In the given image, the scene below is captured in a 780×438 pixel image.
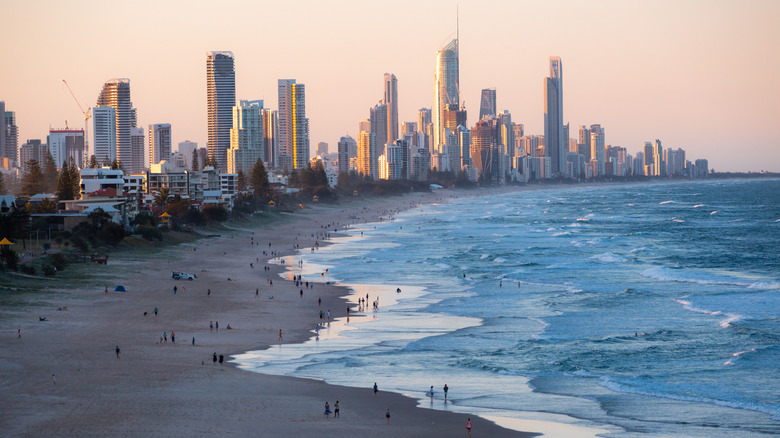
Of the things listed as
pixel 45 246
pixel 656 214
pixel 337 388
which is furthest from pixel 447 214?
pixel 337 388

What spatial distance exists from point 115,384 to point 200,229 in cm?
7726

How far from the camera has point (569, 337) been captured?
44.7 metres

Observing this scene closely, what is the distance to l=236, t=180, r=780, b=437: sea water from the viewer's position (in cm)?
3247

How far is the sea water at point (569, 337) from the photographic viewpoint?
32.5m

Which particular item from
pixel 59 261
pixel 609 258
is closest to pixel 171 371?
pixel 59 261

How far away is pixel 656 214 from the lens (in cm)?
17100

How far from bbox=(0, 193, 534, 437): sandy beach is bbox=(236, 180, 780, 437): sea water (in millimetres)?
2004

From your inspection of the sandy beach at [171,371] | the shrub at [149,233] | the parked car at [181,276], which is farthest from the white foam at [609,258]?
the shrub at [149,233]

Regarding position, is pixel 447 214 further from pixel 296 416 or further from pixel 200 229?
pixel 296 416

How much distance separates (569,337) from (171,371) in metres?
21.8

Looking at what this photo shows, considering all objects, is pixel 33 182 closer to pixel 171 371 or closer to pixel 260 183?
pixel 260 183

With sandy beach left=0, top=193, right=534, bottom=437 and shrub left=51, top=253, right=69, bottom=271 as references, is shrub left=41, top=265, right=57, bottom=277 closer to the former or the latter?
shrub left=51, top=253, right=69, bottom=271

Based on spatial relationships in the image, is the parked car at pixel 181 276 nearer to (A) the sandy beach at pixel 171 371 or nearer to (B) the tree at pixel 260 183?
(A) the sandy beach at pixel 171 371

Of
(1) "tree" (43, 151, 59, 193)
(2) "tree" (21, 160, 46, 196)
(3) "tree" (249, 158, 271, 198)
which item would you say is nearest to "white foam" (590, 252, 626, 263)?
(2) "tree" (21, 160, 46, 196)
